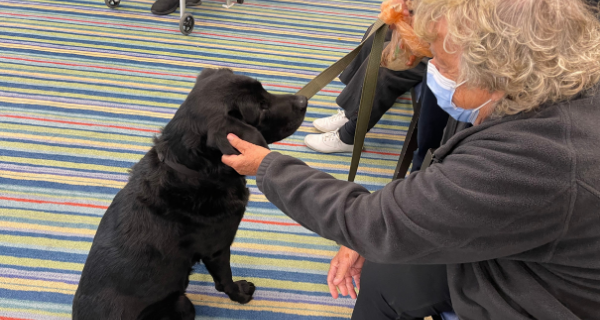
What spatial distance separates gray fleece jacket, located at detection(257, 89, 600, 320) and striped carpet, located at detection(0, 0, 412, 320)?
0.82m

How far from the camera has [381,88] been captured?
1897mm

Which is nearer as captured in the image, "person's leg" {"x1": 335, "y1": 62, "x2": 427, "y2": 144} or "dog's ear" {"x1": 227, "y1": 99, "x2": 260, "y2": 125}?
"dog's ear" {"x1": 227, "y1": 99, "x2": 260, "y2": 125}

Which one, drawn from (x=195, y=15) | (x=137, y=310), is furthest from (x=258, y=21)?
(x=137, y=310)

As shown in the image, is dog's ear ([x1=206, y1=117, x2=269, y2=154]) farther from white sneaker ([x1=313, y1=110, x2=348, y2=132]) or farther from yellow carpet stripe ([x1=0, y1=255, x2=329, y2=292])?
white sneaker ([x1=313, y1=110, x2=348, y2=132])

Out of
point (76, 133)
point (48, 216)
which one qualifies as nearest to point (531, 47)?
point (48, 216)

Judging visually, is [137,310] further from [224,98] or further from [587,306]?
[587,306]

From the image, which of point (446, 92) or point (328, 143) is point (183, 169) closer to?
point (446, 92)

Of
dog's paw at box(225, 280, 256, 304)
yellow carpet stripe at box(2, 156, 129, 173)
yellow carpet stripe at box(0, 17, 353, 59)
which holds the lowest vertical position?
dog's paw at box(225, 280, 256, 304)

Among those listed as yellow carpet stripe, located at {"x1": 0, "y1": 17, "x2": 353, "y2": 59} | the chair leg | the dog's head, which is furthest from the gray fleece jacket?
yellow carpet stripe, located at {"x1": 0, "y1": 17, "x2": 353, "y2": 59}

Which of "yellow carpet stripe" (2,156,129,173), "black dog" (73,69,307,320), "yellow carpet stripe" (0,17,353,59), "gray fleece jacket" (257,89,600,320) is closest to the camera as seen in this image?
"gray fleece jacket" (257,89,600,320)

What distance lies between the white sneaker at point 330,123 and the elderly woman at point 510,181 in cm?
143

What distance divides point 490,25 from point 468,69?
9 cm

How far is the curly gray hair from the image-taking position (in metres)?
0.65

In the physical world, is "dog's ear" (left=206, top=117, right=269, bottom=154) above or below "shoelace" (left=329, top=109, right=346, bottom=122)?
above
